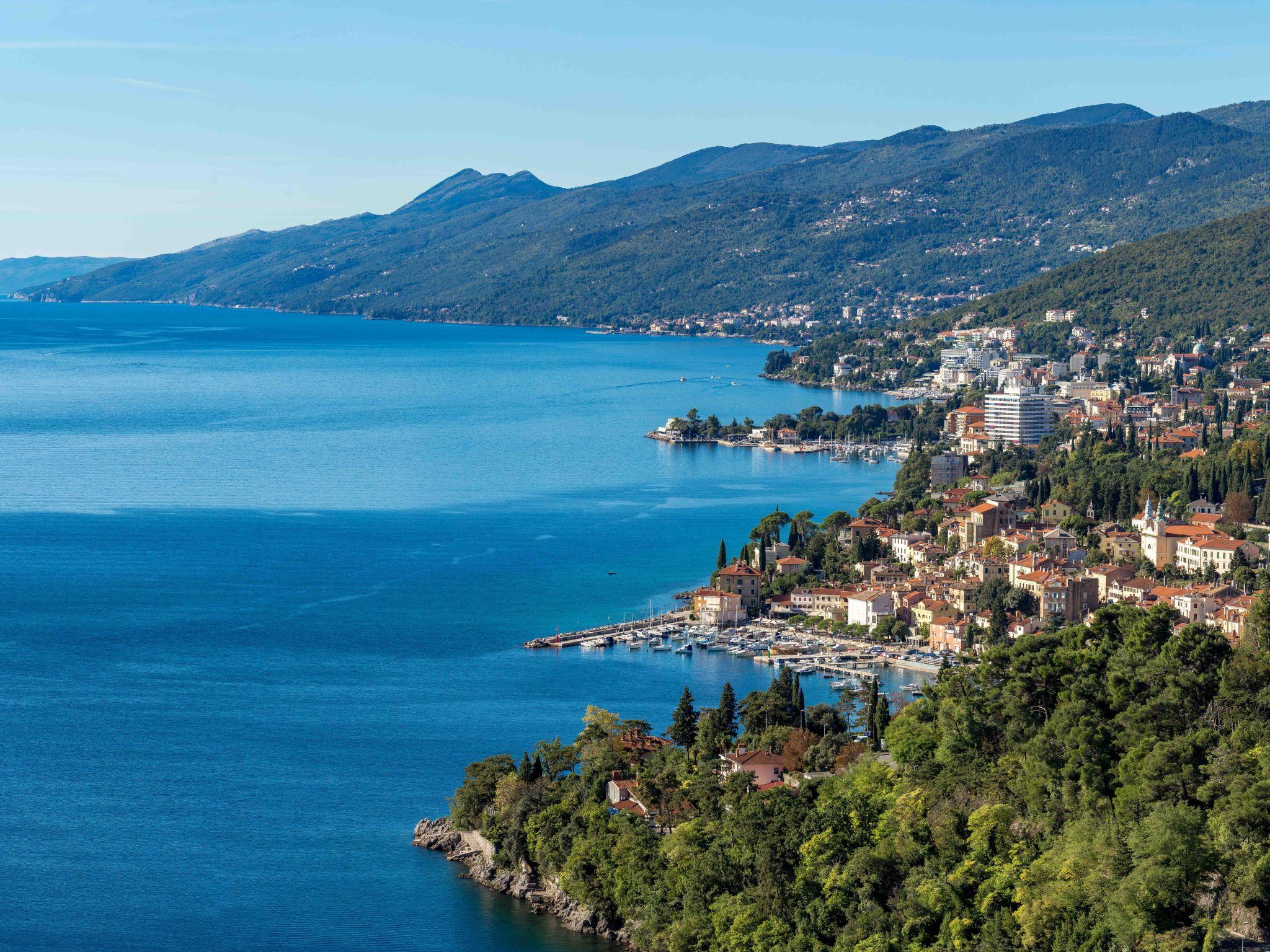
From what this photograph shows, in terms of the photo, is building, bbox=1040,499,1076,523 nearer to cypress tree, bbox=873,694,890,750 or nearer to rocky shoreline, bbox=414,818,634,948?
cypress tree, bbox=873,694,890,750

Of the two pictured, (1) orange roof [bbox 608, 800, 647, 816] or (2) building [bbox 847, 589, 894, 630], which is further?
(2) building [bbox 847, 589, 894, 630]

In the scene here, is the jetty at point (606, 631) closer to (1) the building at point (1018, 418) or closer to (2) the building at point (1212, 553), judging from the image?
(2) the building at point (1212, 553)

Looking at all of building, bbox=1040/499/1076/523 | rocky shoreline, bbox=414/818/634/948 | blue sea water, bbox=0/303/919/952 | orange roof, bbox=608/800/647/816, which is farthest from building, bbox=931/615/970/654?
rocky shoreline, bbox=414/818/634/948

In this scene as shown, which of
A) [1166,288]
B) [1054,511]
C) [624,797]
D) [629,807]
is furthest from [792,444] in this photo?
[629,807]

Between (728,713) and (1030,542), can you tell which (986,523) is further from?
(728,713)

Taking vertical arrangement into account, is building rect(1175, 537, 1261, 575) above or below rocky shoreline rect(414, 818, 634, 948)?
above

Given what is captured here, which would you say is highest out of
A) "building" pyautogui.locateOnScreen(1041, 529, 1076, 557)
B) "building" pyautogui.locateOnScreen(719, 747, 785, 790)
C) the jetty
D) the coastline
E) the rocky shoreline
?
the coastline

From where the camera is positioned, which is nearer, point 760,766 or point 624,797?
point 624,797
